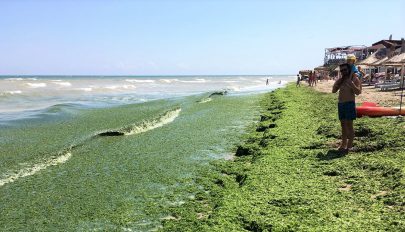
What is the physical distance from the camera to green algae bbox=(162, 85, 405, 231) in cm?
507

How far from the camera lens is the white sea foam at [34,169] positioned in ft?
28.6

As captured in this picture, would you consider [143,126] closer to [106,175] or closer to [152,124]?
[152,124]

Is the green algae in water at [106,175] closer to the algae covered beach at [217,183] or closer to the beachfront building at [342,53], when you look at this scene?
the algae covered beach at [217,183]

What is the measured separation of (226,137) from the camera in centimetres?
1301

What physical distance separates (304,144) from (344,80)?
212cm

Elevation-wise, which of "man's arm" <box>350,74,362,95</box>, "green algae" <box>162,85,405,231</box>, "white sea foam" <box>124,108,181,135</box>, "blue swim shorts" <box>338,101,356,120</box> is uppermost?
"man's arm" <box>350,74,362,95</box>

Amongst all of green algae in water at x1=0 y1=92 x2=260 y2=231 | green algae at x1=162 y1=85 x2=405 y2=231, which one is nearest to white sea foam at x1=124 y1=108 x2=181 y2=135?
green algae in water at x1=0 y1=92 x2=260 y2=231

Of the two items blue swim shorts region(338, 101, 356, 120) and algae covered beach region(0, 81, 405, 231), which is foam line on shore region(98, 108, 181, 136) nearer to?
algae covered beach region(0, 81, 405, 231)

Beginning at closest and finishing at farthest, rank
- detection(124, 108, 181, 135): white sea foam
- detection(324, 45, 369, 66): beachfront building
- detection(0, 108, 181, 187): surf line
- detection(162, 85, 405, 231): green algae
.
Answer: detection(162, 85, 405, 231): green algae
detection(0, 108, 181, 187): surf line
detection(124, 108, 181, 135): white sea foam
detection(324, 45, 369, 66): beachfront building

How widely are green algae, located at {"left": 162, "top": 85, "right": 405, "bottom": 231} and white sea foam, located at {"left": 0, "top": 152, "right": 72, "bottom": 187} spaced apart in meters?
4.27

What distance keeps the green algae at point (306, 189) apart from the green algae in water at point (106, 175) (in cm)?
63

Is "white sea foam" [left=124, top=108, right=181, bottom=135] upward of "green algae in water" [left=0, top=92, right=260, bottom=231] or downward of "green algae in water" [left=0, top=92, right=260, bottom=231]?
upward

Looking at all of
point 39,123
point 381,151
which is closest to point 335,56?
point 39,123

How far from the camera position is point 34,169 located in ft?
31.4
